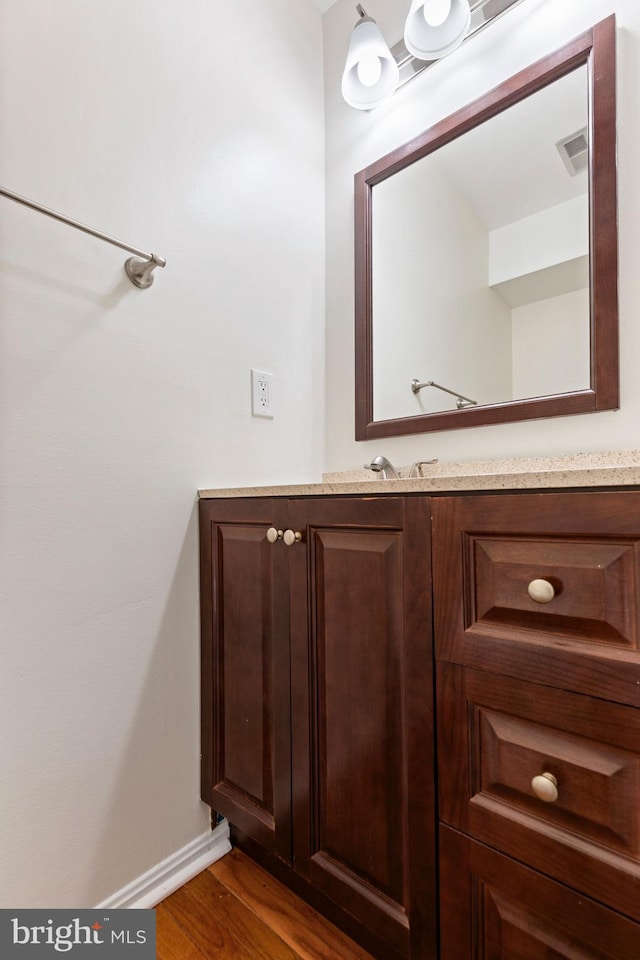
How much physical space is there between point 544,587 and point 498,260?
92 centimetres

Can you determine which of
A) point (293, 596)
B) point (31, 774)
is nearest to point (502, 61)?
point (293, 596)

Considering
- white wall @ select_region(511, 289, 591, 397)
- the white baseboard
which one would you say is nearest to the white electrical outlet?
white wall @ select_region(511, 289, 591, 397)

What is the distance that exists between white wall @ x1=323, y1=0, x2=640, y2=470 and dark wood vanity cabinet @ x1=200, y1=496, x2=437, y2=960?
1.73 feet

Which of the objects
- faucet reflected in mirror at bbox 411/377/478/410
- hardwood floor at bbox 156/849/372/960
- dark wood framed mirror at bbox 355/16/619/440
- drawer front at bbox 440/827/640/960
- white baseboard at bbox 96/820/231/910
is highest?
dark wood framed mirror at bbox 355/16/619/440

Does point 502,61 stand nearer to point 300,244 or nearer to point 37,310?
point 300,244

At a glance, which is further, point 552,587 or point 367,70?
point 367,70

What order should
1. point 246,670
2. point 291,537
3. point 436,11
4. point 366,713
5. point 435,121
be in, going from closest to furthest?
point 366,713 < point 291,537 < point 246,670 < point 436,11 < point 435,121

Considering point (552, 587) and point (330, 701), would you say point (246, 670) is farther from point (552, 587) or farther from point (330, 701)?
point (552, 587)

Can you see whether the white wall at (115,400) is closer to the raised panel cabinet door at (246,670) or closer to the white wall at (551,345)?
the raised panel cabinet door at (246,670)

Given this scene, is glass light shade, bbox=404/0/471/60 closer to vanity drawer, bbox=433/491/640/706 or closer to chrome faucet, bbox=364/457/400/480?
chrome faucet, bbox=364/457/400/480

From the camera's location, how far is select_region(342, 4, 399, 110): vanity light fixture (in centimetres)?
128

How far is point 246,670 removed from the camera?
3.36ft

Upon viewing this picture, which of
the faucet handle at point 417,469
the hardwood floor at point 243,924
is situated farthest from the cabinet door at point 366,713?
the faucet handle at point 417,469

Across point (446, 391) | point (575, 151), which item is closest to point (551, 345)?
point (446, 391)
